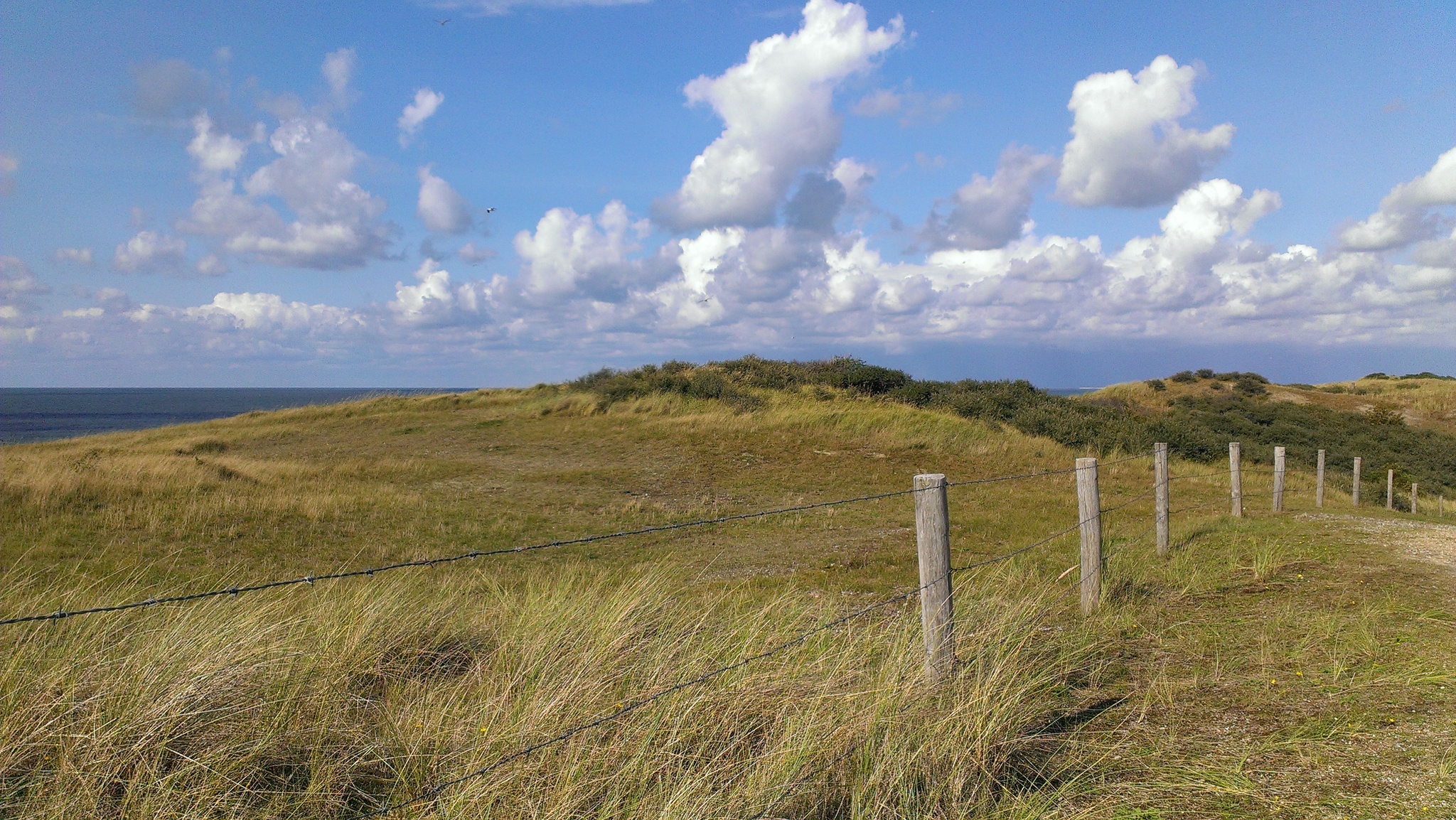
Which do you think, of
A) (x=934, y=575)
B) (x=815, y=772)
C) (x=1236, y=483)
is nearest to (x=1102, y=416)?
(x=1236, y=483)

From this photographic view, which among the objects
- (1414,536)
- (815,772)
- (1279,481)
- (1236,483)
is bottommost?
(1414,536)

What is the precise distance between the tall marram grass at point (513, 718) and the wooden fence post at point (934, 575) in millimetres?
112

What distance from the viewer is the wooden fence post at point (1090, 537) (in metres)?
5.96

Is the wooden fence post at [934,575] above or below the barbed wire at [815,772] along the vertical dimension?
above

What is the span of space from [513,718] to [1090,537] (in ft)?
14.8

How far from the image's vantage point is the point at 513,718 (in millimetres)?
3223

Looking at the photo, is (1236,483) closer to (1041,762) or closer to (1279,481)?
(1279,481)

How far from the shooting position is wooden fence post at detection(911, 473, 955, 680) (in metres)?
3.67

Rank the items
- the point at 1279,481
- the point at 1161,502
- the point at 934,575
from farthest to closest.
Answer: the point at 1279,481
the point at 1161,502
the point at 934,575

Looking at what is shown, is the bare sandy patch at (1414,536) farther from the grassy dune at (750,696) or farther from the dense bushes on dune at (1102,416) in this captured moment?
the dense bushes on dune at (1102,416)

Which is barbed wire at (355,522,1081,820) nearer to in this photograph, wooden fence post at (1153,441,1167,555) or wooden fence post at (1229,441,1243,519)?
wooden fence post at (1153,441,1167,555)

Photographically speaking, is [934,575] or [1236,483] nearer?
[934,575]

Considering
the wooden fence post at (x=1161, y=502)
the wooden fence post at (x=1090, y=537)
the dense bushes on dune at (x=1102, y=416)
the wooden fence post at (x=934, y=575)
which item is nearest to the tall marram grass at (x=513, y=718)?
the wooden fence post at (x=934, y=575)

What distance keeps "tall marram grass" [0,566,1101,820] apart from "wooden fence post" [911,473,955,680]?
112 millimetres
